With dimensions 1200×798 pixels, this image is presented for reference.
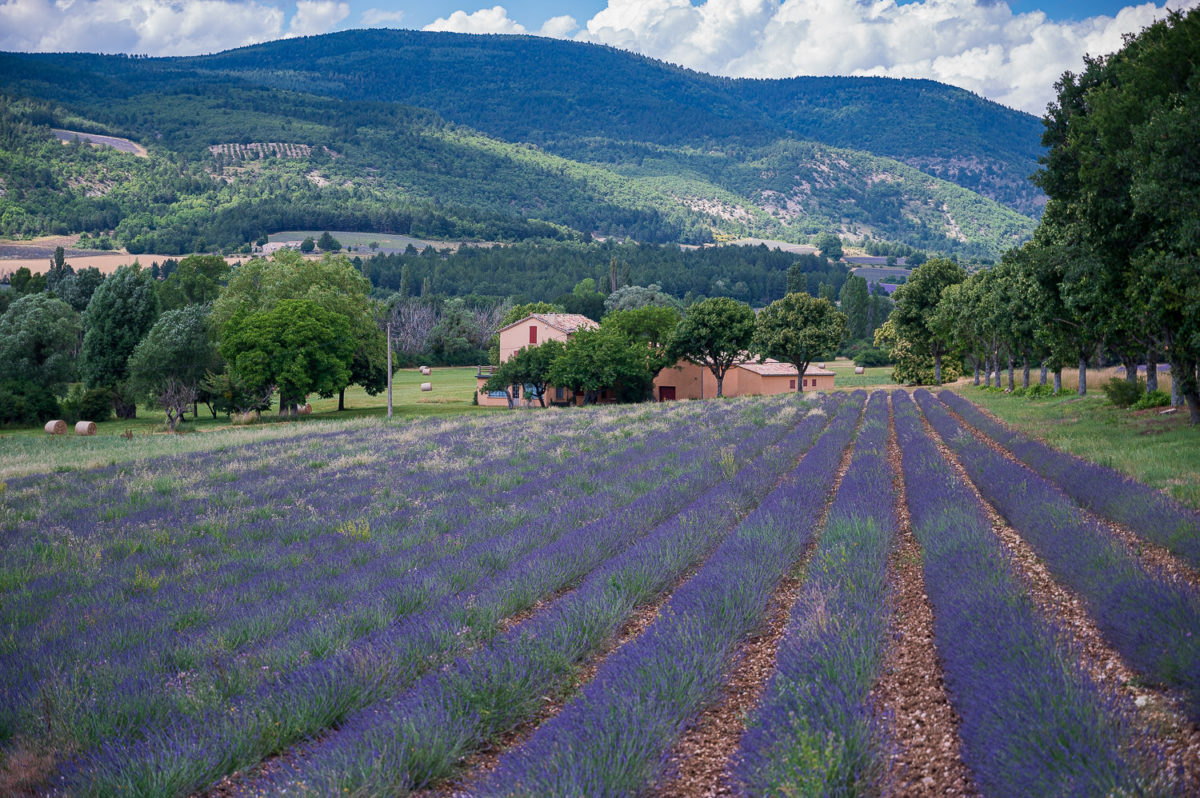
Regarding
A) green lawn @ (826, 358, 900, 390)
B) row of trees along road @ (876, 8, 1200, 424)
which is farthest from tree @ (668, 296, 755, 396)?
row of trees along road @ (876, 8, 1200, 424)

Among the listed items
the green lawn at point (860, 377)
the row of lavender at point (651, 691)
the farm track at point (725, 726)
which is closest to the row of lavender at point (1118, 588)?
the farm track at point (725, 726)

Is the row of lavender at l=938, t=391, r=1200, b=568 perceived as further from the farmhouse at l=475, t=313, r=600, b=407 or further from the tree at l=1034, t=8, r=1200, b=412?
the farmhouse at l=475, t=313, r=600, b=407

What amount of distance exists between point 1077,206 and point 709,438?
12.1 meters

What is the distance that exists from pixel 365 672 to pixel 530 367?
60110 millimetres

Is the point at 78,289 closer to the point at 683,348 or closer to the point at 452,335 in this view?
the point at 452,335

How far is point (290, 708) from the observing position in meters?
5.39

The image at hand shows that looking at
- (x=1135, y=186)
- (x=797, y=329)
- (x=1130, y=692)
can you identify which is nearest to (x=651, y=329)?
(x=797, y=329)

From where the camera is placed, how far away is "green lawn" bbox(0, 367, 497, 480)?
98.1 ft

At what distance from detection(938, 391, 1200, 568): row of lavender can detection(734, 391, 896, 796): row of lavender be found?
3.19 meters

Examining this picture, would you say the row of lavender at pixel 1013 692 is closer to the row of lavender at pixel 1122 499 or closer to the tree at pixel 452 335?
the row of lavender at pixel 1122 499

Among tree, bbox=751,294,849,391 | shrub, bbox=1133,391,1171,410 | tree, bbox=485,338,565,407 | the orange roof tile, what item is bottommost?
shrub, bbox=1133,391,1171,410

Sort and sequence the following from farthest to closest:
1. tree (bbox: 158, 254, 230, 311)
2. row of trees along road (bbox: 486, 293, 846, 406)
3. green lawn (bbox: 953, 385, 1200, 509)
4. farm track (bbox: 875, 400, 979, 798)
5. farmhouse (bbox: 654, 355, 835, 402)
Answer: tree (bbox: 158, 254, 230, 311)
farmhouse (bbox: 654, 355, 835, 402)
row of trees along road (bbox: 486, 293, 846, 406)
green lawn (bbox: 953, 385, 1200, 509)
farm track (bbox: 875, 400, 979, 798)

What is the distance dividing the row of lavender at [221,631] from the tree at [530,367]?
5413 centimetres

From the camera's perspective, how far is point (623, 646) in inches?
261
